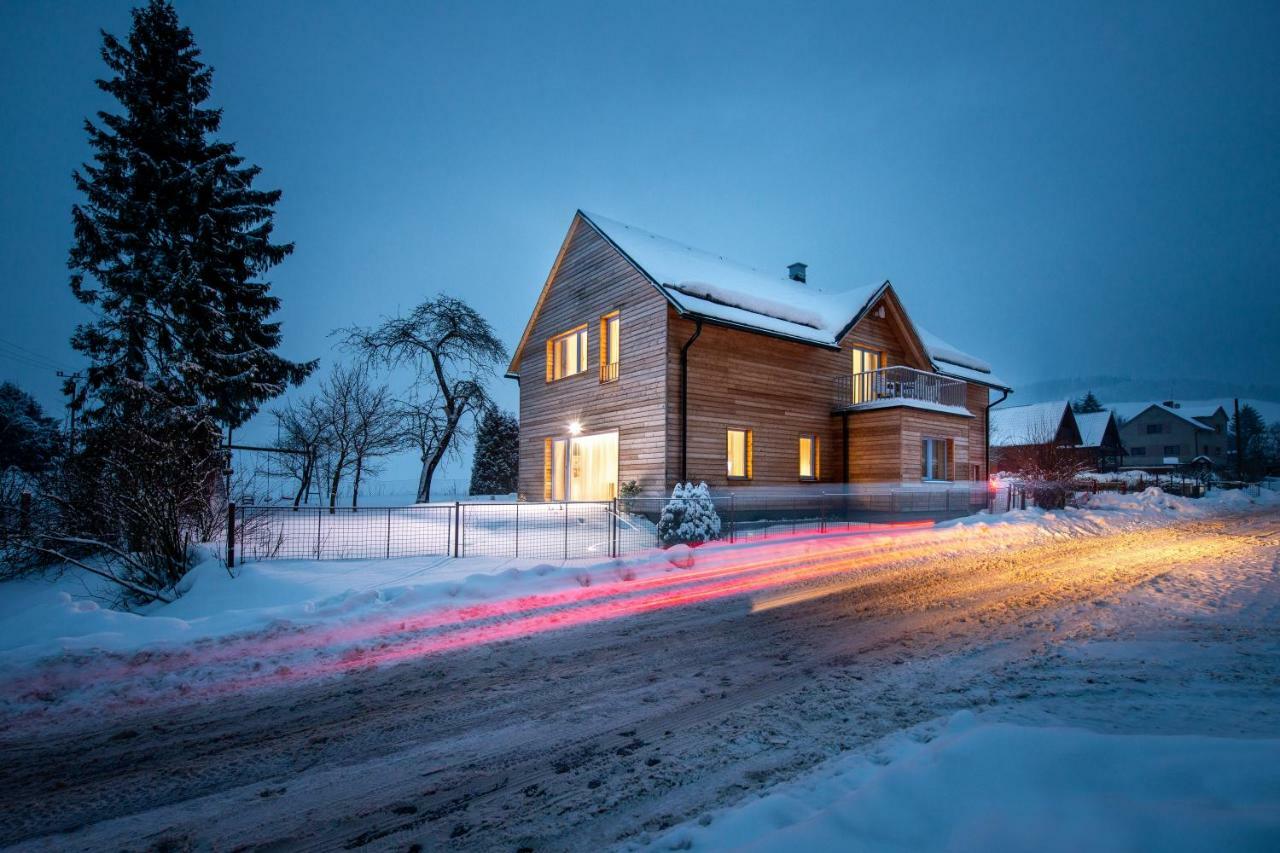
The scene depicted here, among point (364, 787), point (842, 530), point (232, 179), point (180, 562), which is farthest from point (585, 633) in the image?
point (232, 179)

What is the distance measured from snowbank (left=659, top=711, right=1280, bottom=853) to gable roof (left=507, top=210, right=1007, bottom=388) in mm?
13670

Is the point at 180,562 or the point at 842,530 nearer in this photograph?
the point at 180,562

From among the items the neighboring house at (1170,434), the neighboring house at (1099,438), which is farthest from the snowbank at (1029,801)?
the neighboring house at (1170,434)

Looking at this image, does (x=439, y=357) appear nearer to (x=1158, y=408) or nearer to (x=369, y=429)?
(x=369, y=429)

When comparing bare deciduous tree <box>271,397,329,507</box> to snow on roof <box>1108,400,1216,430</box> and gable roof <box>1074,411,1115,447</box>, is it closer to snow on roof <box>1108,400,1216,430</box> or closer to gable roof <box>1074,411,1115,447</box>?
gable roof <box>1074,411,1115,447</box>

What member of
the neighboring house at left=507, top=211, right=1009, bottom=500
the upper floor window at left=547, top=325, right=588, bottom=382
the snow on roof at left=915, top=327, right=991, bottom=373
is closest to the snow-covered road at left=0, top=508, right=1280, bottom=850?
the neighboring house at left=507, top=211, right=1009, bottom=500

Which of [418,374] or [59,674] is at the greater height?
[418,374]

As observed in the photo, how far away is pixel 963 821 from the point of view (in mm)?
2416

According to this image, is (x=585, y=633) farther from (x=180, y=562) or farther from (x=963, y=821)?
(x=180, y=562)

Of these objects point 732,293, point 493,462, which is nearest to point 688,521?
point 732,293

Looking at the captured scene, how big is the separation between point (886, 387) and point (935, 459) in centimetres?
316

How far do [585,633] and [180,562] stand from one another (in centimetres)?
656

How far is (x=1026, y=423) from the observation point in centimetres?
4725

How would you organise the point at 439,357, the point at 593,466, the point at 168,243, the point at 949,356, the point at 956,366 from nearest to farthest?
the point at 168,243, the point at 593,466, the point at 439,357, the point at 956,366, the point at 949,356
